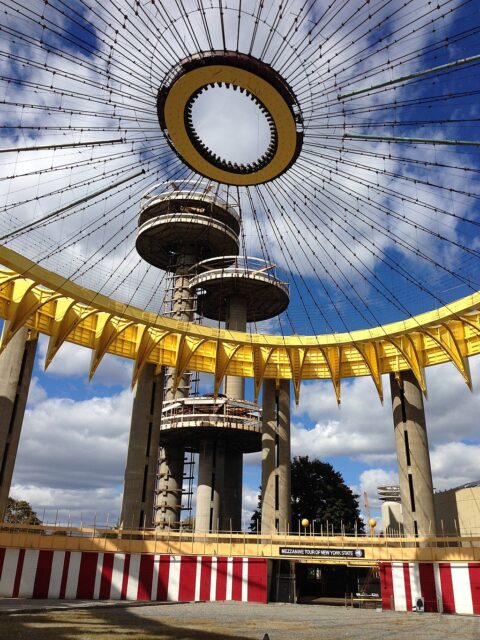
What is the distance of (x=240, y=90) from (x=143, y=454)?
3798cm

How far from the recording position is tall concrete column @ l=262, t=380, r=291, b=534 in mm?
56281

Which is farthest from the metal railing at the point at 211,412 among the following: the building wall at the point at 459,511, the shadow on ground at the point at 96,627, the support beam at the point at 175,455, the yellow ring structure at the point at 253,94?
the yellow ring structure at the point at 253,94

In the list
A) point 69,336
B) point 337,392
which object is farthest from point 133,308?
point 337,392

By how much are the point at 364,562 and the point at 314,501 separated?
1721 inches

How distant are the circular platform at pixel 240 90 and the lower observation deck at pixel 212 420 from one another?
49.9m

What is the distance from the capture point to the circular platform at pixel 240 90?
25.8 meters

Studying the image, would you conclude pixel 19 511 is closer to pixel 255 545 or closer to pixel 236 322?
pixel 236 322

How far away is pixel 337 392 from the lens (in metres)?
58.7

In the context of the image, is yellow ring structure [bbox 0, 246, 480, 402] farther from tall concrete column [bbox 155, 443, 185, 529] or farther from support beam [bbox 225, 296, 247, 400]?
tall concrete column [bbox 155, 443, 185, 529]

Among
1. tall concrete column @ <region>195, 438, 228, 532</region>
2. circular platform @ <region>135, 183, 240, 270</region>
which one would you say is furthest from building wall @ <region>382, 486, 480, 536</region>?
circular platform @ <region>135, 183, 240, 270</region>

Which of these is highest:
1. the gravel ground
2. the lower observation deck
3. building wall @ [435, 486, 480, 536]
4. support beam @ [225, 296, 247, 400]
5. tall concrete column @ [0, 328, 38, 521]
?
support beam @ [225, 296, 247, 400]

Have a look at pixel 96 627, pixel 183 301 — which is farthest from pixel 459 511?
pixel 183 301

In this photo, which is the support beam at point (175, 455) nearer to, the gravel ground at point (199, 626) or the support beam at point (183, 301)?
the support beam at point (183, 301)

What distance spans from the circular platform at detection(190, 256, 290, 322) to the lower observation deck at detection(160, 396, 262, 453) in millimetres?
13864
